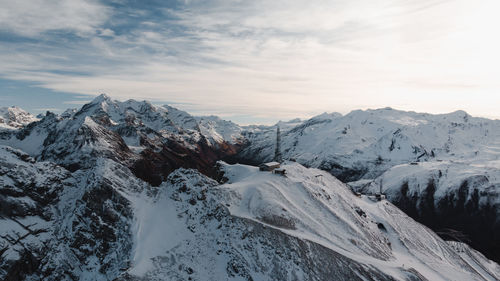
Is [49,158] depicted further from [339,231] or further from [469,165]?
[469,165]

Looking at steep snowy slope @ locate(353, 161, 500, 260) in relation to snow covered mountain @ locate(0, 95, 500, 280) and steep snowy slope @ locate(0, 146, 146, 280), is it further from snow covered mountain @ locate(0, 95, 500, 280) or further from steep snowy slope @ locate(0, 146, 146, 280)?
steep snowy slope @ locate(0, 146, 146, 280)

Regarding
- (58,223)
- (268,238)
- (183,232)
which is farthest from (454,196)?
(58,223)

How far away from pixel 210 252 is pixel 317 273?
21.7 meters

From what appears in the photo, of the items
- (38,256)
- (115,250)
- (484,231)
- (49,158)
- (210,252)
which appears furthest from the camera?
(484,231)

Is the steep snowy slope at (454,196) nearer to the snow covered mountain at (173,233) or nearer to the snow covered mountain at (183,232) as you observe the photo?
the snow covered mountain at (183,232)

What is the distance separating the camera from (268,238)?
54.2 metres

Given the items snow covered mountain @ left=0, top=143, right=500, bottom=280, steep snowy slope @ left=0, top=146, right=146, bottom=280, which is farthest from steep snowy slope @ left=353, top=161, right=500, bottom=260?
steep snowy slope @ left=0, top=146, right=146, bottom=280

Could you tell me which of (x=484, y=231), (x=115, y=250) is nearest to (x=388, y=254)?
(x=115, y=250)

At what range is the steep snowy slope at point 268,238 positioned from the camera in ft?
159

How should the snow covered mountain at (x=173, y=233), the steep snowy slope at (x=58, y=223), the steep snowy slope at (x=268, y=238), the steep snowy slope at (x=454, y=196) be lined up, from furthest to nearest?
the steep snowy slope at (x=454, y=196) < the steep snowy slope at (x=268, y=238) < the snow covered mountain at (x=173, y=233) < the steep snowy slope at (x=58, y=223)

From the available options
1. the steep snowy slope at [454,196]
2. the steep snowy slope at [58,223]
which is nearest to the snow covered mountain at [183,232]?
the steep snowy slope at [58,223]

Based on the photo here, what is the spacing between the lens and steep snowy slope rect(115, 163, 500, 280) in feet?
159

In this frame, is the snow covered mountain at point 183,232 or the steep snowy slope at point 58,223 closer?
the steep snowy slope at point 58,223

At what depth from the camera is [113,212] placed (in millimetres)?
52062
